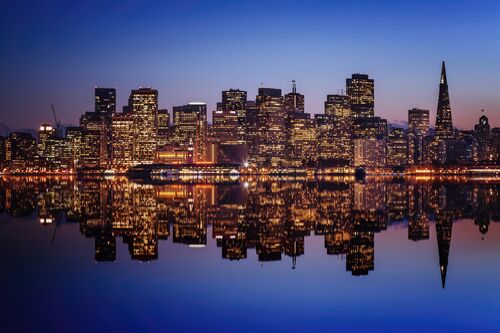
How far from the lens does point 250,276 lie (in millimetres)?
22844

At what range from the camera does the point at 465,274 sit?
2391 centimetres

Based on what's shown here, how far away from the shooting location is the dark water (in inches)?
671

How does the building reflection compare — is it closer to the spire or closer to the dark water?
the spire

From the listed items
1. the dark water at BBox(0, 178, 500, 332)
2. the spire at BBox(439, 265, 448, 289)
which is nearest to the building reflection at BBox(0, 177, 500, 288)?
the spire at BBox(439, 265, 448, 289)

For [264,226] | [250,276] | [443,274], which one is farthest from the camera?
[264,226]

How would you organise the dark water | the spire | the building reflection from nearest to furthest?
the dark water → the spire → the building reflection

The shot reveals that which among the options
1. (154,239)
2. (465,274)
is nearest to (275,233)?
(154,239)

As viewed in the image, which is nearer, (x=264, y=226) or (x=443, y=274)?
(x=443, y=274)

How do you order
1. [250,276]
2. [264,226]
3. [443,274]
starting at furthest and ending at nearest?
[264,226] → [443,274] → [250,276]

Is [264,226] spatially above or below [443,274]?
above

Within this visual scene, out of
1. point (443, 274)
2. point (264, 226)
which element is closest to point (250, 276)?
point (443, 274)

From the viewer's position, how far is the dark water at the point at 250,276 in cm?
1703

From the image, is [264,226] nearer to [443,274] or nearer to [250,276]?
[250,276]

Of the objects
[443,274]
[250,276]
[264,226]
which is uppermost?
[264,226]
